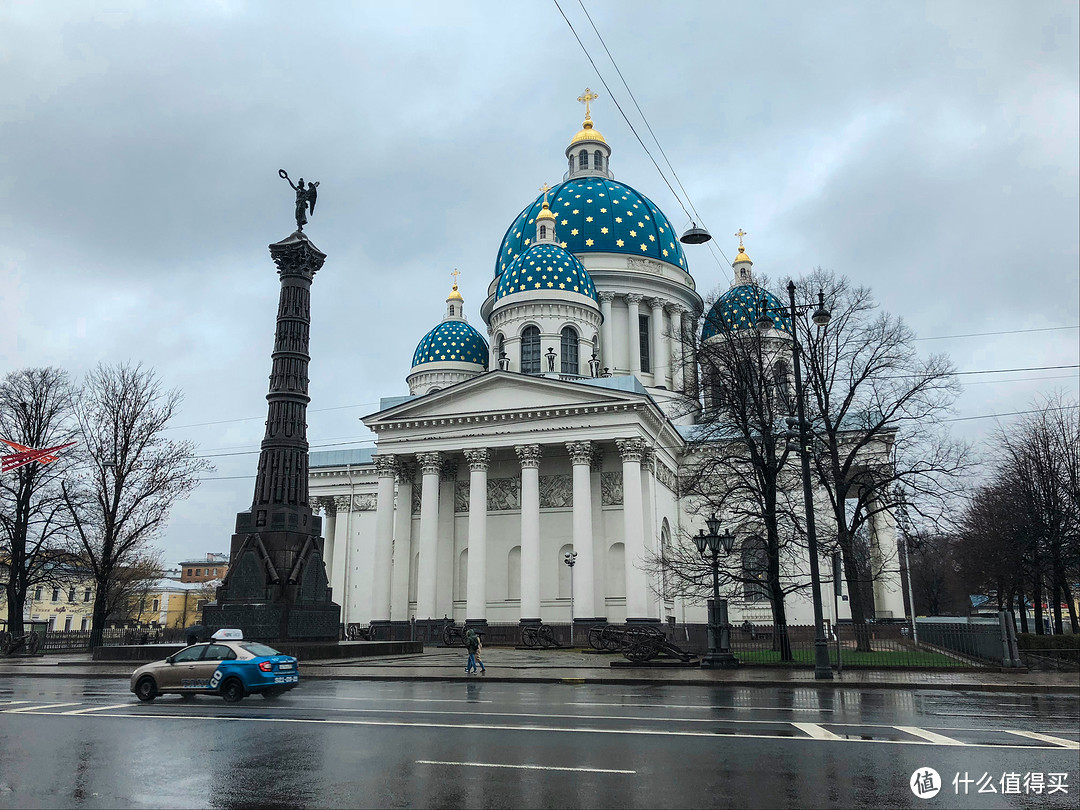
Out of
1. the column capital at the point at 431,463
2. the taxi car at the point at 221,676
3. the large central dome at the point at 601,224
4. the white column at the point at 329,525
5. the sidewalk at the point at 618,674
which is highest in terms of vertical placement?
the large central dome at the point at 601,224

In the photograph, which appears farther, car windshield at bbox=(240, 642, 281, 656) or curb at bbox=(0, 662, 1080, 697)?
curb at bbox=(0, 662, 1080, 697)

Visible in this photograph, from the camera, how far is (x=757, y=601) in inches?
1871

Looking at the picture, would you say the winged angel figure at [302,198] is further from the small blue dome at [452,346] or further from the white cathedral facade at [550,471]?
the small blue dome at [452,346]

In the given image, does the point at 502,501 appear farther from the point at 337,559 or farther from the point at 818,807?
the point at 818,807

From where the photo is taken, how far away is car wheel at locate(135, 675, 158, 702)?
15.7 meters

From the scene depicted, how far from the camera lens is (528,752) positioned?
9.23m

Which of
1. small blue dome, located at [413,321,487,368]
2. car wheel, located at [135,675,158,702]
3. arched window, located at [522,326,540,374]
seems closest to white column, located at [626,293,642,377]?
arched window, located at [522,326,540,374]

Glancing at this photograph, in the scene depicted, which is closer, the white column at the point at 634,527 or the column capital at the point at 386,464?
the white column at the point at 634,527

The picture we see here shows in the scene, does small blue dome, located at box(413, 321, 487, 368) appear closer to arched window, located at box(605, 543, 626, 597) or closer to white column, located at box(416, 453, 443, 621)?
white column, located at box(416, 453, 443, 621)

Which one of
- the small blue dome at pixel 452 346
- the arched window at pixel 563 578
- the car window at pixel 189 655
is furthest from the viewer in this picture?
the small blue dome at pixel 452 346

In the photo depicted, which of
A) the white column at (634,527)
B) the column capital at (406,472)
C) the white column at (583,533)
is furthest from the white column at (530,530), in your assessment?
the column capital at (406,472)

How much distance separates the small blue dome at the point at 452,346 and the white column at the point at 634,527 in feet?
67.2

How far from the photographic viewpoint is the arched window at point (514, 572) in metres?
43.2

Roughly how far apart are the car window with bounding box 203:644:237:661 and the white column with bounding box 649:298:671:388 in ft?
134
